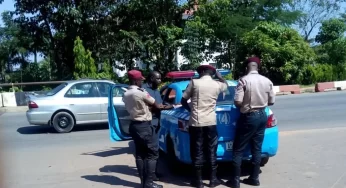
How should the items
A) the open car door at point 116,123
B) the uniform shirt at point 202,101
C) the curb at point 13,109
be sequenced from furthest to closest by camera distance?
the curb at point 13,109 → the open car door at point 116,123 → the uniform shirt at point 202,101

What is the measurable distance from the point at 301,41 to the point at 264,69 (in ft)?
9.93

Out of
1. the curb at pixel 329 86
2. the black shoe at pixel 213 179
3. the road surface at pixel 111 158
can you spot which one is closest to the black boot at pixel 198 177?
the black shoe at pixel 213 179

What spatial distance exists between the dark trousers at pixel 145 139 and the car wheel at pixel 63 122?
6.62 meters

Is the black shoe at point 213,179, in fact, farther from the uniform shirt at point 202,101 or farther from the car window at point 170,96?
the car window at point 170,96

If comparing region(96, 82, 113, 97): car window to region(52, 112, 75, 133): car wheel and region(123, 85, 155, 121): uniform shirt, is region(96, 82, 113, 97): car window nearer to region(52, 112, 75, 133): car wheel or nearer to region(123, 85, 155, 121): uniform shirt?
region(52, 112, 75, 133): car wheel

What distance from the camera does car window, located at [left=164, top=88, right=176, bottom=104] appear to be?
8009 millimetres

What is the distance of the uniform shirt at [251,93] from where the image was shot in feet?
20.7

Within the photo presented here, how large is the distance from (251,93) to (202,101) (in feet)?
2.25

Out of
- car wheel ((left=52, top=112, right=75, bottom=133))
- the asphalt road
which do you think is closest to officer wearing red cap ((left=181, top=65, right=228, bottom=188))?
the asphalt road

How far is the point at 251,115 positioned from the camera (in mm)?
6285

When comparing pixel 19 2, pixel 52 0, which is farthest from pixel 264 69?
pixel 19 2

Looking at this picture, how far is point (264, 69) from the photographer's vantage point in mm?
28250

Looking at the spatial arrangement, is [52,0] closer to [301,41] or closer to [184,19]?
[184,19]

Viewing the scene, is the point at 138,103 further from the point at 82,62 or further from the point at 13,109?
the point at 82,62
